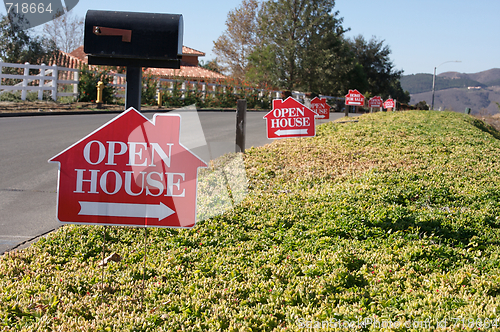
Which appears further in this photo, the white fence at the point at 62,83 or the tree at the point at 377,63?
the tree at the point at 377,63

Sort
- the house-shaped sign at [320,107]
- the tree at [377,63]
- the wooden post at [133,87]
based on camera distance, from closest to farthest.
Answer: the wooden post at [133,87] → the house-shaped sign at [320,107] → the tree at [377,63]

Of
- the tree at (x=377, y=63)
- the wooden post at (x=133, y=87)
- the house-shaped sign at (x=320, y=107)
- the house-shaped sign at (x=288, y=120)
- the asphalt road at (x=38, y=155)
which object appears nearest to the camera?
the wooden post at (x=133, y=87)

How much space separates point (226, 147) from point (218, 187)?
415 centimetres

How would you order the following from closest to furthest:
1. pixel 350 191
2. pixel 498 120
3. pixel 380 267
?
pixel 380 267, pixel 350 191, pixel 498 120

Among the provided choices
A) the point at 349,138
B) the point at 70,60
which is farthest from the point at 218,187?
the point at 70,60

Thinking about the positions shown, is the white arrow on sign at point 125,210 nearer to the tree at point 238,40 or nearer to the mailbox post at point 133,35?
the mailbox post at point 133,35

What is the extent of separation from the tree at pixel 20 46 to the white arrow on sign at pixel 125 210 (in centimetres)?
3308

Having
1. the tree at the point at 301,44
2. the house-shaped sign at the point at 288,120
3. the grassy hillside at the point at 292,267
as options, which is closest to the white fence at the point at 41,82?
the house-shaped sign at the point at 288,120

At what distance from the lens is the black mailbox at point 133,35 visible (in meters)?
3.91

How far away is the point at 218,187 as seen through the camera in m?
6.99

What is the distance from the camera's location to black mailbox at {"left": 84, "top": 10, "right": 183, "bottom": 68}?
12.8ft

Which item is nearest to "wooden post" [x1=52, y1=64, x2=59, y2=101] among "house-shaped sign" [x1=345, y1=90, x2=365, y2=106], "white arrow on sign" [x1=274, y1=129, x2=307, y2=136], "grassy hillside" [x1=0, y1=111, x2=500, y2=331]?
"house-shaped sign" [x1=345, y1=90, x2=365, y2=106]

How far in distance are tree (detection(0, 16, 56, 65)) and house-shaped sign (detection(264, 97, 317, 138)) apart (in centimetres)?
2909

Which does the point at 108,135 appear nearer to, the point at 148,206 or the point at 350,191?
the point at 148,206
